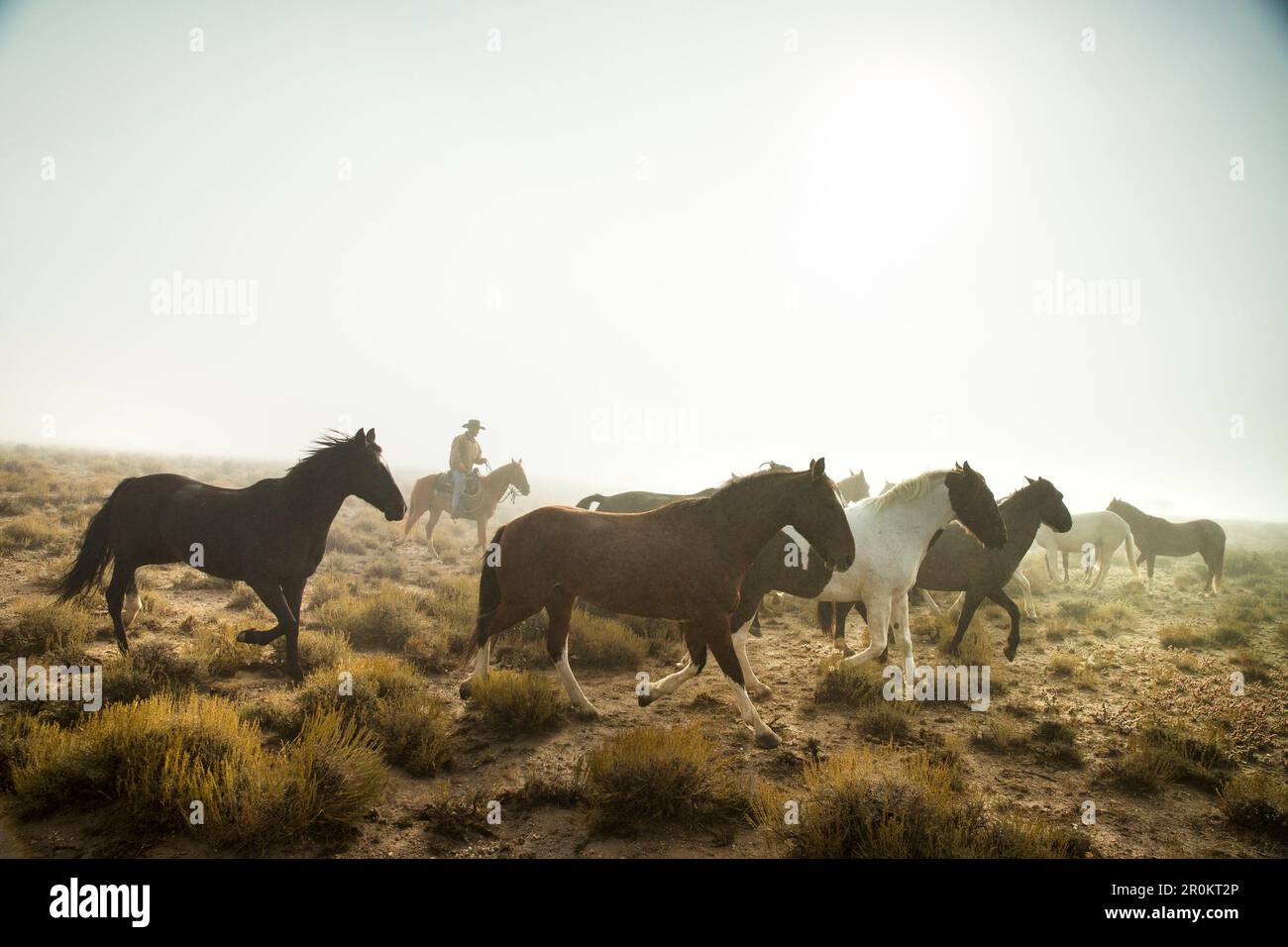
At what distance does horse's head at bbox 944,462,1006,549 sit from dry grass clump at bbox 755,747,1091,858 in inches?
161

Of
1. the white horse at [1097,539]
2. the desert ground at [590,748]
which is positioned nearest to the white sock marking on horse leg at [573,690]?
the desert ground at [590,748]

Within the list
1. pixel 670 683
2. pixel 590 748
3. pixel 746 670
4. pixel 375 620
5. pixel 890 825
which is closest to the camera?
pixel 890 825

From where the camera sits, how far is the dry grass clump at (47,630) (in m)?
6.29

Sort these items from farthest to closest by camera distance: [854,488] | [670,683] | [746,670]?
[854,488] < [746,670] < [670,683]

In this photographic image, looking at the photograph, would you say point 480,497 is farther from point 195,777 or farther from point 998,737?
point 998,737

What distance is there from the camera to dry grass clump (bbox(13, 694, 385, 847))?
3.27 m

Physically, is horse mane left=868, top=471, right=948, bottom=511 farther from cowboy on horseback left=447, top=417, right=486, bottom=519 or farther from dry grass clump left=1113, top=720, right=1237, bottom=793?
cowboy on horseback left=447, top=417, right=486, bottom=519

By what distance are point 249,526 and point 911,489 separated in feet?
27.4

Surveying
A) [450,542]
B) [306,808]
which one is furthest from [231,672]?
[450,542]

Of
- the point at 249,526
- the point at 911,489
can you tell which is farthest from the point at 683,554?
the point at 249,526

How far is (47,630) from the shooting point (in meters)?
6.50

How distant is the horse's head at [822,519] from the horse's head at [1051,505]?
5060 millimetres
